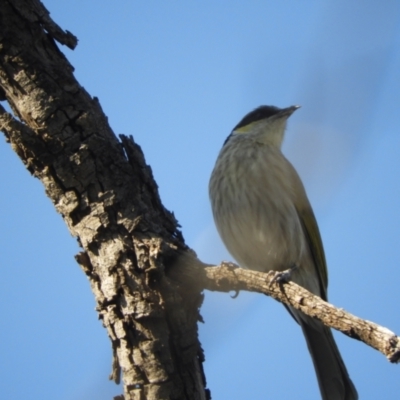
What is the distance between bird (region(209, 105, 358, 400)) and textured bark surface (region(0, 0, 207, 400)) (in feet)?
4.81

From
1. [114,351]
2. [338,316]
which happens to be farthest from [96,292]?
[338,316]

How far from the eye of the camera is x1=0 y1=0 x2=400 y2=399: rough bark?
267 centimetres

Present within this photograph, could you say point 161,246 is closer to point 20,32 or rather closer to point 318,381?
point 20,32

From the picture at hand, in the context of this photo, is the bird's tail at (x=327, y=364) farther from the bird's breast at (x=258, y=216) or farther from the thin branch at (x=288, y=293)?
the thin branch at (x=288, y=293)

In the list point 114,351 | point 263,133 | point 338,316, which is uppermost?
point 263,133

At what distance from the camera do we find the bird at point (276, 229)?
175 inches

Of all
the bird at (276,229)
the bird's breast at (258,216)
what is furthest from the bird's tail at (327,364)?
the bird's breast at (258,216)

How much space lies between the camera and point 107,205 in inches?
114

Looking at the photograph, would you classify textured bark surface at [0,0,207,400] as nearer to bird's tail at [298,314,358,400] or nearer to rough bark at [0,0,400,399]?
rough bark at [0,0,400,399]

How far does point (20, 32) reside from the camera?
10.0 ft

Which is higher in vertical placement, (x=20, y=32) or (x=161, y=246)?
(x=20, y=32)

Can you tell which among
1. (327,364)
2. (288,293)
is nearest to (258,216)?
(327,364)

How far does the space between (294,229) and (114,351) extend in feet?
7.06

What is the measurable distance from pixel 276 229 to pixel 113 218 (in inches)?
73.3
